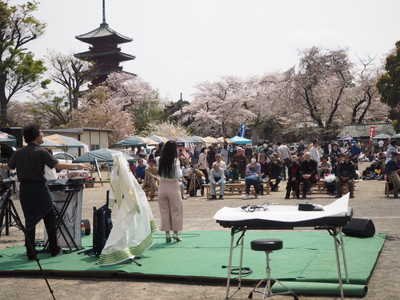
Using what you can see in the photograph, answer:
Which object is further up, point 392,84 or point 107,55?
point 107,55

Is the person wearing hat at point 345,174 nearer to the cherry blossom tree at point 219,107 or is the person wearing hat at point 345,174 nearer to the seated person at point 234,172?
the seated person at point 234,172

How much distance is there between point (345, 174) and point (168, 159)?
25.7ft

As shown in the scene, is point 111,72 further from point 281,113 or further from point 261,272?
point 261,272

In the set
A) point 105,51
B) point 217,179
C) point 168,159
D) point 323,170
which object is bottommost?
point 217,179

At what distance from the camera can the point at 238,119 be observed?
6384cm

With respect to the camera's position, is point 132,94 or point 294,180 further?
point 132,94

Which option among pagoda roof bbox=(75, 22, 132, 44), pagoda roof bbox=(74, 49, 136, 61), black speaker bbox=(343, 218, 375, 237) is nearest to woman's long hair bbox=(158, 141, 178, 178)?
black speaker bbox=(343, 218, 375, 237)

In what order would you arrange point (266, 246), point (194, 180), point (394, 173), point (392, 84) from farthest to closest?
point (392, 84)
point (194, 180)
point (394, 173)
point (266, 246)

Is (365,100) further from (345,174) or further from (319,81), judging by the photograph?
(345,174)

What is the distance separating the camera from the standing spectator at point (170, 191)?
26.6 feet

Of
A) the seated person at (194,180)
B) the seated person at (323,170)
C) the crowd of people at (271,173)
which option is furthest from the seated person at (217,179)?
the seated person at (323,170)

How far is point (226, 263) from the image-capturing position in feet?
21.2

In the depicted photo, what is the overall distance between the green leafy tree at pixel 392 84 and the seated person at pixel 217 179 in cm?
2747

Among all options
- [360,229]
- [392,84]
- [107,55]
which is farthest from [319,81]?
[360,229]
